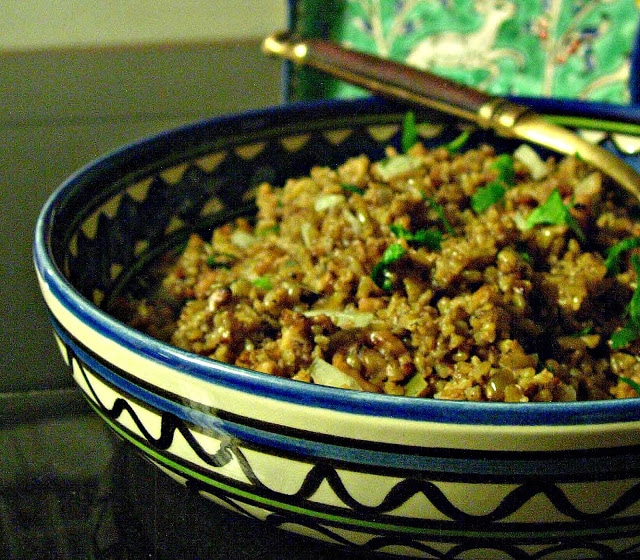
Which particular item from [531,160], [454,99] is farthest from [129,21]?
[531,160]

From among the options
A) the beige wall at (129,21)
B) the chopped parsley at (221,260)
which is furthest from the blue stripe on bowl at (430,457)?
the beige wall at (129,21)

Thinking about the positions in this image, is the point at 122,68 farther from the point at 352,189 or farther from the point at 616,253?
the point at 616,253

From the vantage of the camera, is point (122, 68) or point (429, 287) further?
point (122, 68)

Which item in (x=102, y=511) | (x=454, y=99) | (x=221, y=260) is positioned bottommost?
(x=102, y=511)

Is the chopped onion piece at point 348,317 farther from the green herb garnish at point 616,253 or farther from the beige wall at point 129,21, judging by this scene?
the beige wall at point 129,21

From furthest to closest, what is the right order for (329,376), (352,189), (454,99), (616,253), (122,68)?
1. (122,68)
2. (454,99)
3. (352,189)
4. (616,253)
5. (329,376)

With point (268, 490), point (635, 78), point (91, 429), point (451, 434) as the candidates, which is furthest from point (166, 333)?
point (635, 78)

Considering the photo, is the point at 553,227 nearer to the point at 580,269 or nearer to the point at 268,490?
the point at 580,269
